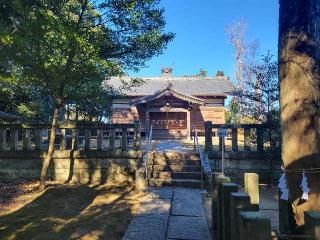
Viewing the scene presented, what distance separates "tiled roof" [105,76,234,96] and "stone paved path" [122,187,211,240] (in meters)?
20.3

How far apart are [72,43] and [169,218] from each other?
4.63m

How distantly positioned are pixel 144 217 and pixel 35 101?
12933 mm

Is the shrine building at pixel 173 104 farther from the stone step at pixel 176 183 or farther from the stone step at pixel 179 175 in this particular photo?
the stone step at pixel 176 183

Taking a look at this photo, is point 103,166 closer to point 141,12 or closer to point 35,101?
point 141,12

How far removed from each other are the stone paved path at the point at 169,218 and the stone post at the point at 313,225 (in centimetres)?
368

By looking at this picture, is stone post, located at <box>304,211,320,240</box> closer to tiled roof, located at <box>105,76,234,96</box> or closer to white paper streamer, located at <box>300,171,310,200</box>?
white paper streamer, located at <box>300,171,310,200</box>

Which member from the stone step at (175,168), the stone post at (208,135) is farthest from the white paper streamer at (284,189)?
the stone post at (208,135)

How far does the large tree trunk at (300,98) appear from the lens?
3.13m

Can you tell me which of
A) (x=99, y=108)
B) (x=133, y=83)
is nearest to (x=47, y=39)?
(x=133, y=83)

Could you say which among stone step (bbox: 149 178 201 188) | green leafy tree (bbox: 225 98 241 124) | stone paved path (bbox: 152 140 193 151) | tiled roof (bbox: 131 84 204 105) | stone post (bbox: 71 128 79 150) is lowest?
stone step (bbox: 149 178 201 188)

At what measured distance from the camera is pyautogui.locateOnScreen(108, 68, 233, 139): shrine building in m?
24.3

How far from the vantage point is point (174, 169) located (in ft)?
37.0

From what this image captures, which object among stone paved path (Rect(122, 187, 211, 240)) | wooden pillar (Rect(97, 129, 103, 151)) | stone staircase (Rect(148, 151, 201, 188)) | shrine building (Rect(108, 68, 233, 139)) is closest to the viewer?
stone paved path (Rect(122, 187, 211, 240))

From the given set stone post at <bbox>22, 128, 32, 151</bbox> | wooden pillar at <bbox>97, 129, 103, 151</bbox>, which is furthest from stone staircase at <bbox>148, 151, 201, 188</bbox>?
stone post at <bbox>22, 128, 32, 151</bbox>
